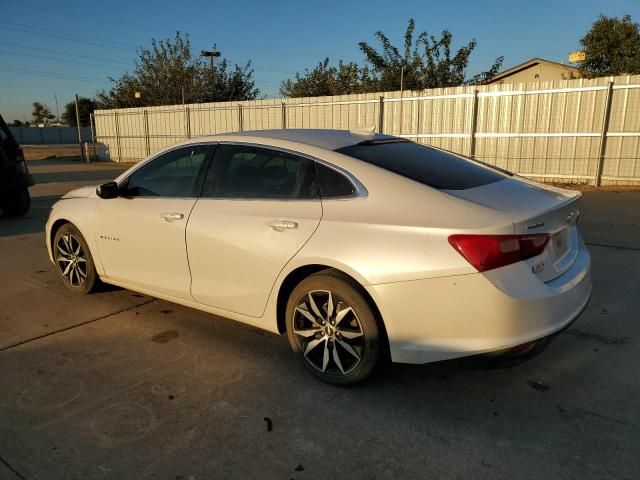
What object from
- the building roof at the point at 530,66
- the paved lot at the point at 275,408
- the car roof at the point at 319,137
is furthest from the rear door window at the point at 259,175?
the building roof at the point at 530,66

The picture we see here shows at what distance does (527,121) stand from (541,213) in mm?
11587

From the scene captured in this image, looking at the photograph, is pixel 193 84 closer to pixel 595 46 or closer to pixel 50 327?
pixel 595 46

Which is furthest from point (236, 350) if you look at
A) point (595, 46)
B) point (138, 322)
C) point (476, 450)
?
point (595, 46)

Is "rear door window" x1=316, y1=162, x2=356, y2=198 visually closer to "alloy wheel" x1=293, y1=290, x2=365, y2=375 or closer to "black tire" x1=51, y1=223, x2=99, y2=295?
"alloy wheel" x1=293, y1=290, x2=365, y2=375

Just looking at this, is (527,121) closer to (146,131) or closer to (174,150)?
(174,150)

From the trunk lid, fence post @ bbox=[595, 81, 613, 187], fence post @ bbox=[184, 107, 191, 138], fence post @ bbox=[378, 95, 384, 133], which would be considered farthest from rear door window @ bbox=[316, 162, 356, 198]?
fence post @ bbox=[184, 107, 191, 138]

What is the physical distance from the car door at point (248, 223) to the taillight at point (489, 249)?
877 mm

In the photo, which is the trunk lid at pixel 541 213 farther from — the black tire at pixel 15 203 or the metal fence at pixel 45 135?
the metal fence at pixel 45 135

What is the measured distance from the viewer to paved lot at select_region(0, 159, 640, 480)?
2.38 meters

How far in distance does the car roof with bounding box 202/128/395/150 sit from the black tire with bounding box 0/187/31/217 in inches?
271

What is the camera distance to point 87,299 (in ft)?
15.3

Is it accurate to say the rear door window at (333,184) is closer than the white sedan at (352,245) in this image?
No

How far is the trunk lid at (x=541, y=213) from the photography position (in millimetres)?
2641

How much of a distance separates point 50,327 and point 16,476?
1913 millimetres
